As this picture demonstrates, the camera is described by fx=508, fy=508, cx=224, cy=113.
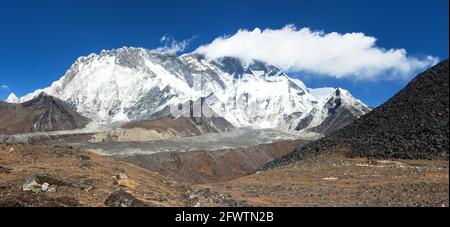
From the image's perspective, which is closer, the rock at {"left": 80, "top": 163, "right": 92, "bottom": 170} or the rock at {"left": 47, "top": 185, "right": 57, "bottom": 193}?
the rock at {"left": 47, "top": 185, "right": 57, "bottom": 193}

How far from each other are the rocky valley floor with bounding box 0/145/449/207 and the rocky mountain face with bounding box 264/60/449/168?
9.39 feet

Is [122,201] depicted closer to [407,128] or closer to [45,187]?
[45,187]

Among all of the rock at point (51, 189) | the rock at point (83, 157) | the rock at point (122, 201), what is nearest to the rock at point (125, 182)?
the rock at point (51, 189)

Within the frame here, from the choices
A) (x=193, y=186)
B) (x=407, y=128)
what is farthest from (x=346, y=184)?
(x=407, y=128)

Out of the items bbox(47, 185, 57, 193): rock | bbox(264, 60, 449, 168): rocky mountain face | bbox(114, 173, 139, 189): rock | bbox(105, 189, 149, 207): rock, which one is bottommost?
bbox(105, 189, 149, 207): rock

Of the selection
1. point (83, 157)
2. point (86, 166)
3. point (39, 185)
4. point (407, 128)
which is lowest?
point (39, 185)

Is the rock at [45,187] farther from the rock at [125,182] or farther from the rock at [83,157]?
the rock at [83,157]

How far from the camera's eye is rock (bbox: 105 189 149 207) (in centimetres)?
1738

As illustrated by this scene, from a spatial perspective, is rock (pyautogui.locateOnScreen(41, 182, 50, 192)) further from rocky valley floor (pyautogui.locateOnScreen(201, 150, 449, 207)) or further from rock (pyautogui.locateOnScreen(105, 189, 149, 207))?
rocky valley floor (pyautogui.locateOnScreen(201, 150, 449, 207))

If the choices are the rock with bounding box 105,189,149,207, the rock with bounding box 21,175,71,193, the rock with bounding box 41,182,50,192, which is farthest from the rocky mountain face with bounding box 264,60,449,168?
the rock with bounding box 41,182,50,192

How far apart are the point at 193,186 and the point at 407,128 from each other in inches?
1040

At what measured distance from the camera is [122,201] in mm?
17531
